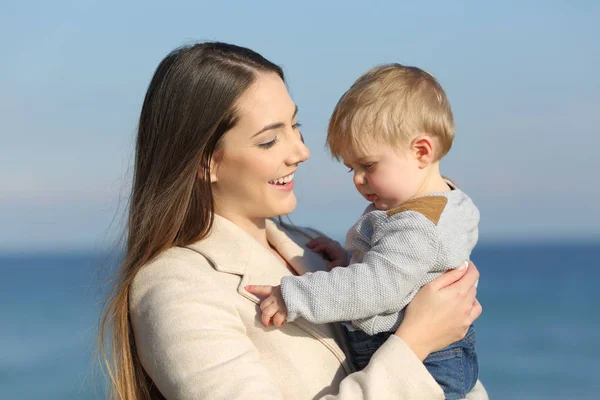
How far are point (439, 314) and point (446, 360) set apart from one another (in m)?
0.24

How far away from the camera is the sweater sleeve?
3.00 metres

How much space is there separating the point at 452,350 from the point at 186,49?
5.28 feet

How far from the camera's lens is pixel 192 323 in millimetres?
2992

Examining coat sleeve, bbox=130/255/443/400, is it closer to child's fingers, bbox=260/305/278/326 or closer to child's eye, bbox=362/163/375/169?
child's fingers, bbox=260/305/278/326

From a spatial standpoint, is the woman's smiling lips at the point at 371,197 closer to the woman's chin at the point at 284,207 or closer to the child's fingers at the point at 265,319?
the woman's chin at the point at 284,207

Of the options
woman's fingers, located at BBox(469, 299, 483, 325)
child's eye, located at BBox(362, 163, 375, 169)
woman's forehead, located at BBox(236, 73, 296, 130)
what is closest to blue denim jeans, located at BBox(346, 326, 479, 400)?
woman's fingers, located at BBox(469, 299, 483, 325)

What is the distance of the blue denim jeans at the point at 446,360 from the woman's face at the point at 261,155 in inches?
25.7

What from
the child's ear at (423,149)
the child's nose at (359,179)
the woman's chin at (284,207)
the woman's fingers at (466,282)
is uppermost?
the child's ear at (423,149)

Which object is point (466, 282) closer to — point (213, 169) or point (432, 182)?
point (432, 182)

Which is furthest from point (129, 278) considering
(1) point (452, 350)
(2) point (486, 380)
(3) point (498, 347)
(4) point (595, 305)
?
(4) point (595, 305)

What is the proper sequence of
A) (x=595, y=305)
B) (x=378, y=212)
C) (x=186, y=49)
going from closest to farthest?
(x=378, y=212)
(x=186, y=49)
(x=595, y=305)

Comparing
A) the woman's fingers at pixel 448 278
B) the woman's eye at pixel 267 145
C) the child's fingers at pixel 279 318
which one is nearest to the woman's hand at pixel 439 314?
the woman's fingers at pixel 448 278

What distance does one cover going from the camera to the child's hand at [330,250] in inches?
153

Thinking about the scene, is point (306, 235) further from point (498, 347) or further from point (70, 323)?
point (70, 323)
